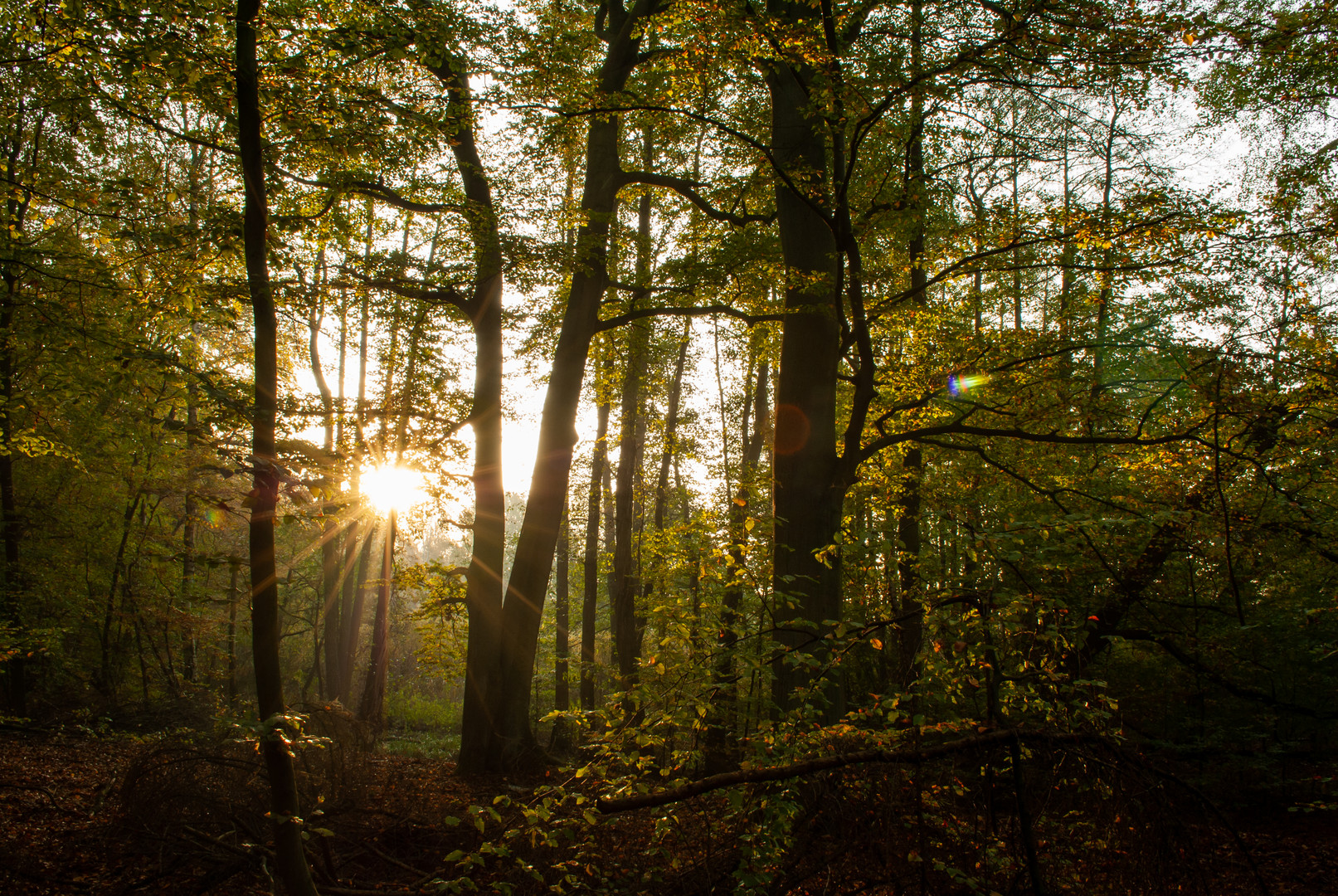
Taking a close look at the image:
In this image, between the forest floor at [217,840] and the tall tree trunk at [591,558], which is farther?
the tall tree trunk at [591,558]

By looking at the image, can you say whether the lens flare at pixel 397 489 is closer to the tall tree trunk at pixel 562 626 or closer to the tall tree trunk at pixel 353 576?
the tall tree trunk at pixel 353 576

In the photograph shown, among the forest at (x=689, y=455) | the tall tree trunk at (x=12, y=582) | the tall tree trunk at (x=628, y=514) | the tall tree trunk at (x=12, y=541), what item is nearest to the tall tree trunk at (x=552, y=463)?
the forest at (x=689, y=455)

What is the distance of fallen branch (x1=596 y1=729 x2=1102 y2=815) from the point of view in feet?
7.70

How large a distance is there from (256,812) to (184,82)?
4.89 meters

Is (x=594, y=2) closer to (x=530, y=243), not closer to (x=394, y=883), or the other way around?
(x=530, y=243)

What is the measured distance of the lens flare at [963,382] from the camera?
750 centimetres

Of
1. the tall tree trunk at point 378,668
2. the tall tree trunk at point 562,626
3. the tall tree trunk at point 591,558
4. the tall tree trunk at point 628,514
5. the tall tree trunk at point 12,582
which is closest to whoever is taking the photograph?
the tall tree trunk at point 12,582

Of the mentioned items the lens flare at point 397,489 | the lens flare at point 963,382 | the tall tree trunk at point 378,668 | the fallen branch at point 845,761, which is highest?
the lens flare at point 963,382

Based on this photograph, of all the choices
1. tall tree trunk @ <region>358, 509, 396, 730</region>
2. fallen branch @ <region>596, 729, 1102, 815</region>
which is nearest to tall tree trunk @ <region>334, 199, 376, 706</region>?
tall tree trunk @ <region>358, 509, 396, 730</region>

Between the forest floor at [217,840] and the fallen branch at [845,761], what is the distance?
74cm

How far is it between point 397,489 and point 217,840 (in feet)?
14.0

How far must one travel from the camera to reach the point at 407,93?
6.24m

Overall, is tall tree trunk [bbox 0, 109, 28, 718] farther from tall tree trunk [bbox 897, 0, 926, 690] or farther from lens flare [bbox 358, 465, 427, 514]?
tall tree trunk [bbox 897, 0, 926, 690]

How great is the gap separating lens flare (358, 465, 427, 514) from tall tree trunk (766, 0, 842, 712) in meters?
3.34
